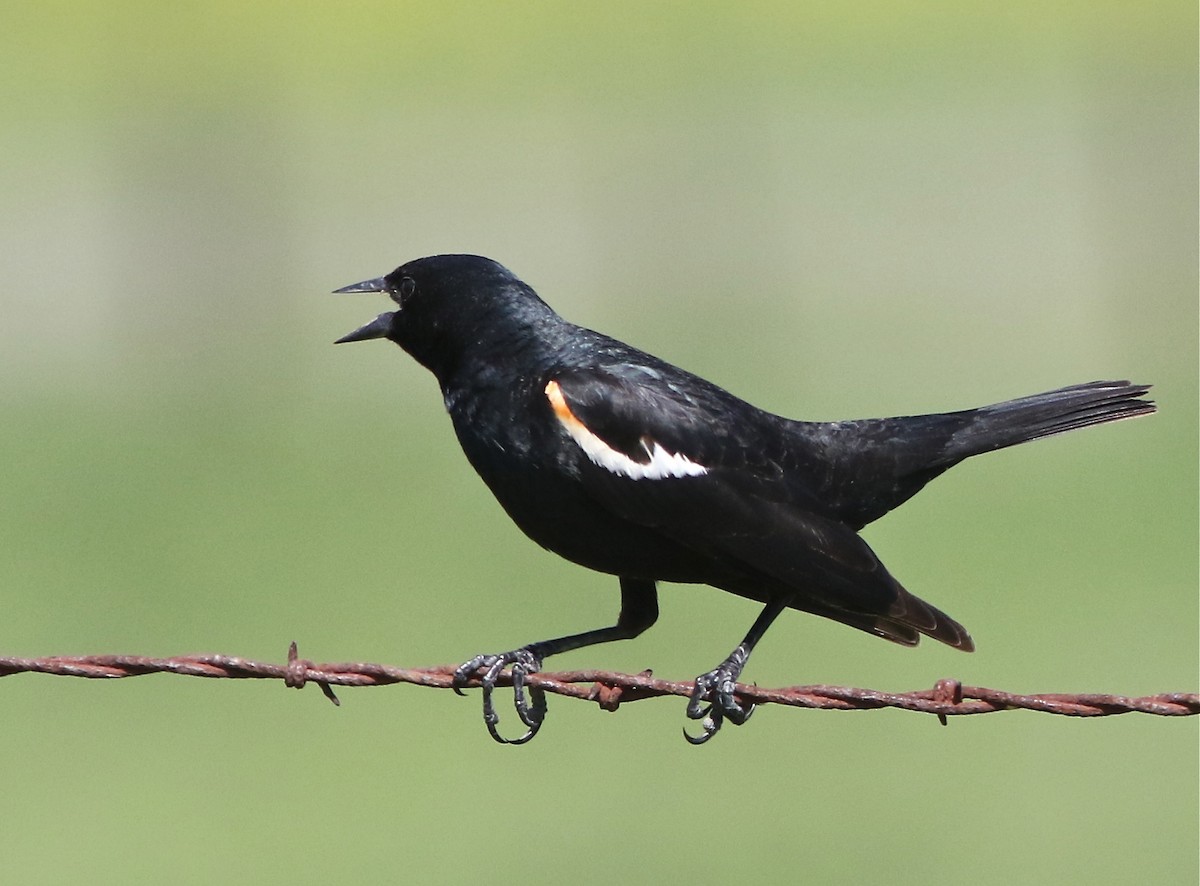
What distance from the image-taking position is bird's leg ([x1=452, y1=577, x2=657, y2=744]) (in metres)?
4.80

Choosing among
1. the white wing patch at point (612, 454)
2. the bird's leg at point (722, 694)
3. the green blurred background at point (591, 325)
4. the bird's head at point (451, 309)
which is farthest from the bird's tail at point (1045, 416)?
the green blurred background at point (591, 325)

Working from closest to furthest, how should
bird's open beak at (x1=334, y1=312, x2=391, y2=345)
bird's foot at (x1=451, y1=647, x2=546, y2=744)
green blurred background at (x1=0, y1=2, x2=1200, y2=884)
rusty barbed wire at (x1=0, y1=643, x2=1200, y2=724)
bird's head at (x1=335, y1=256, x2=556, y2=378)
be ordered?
rusty barbed wire at (x1=0, y1=643, x2=1200, y2=724) → bird's foot at (x1=451, y1=647, x2=546, y2=744) → bird's head at (x1=335, y1=256, x2=556, y2=378) → bird's open beak at (x1=334, y1=312, x2=391, y2=345) → green blurred background at (x1=0, y1=2, x2=1200, y2=884)

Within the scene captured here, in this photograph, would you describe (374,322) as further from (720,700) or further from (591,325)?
(591,325)

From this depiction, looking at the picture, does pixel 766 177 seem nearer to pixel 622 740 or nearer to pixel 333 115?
pixel 333 115

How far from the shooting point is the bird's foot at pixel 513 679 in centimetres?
477

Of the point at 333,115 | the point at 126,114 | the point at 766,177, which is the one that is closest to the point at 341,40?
the point at 333,115

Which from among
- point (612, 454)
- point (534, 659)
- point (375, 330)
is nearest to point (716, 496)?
point (612, 454)

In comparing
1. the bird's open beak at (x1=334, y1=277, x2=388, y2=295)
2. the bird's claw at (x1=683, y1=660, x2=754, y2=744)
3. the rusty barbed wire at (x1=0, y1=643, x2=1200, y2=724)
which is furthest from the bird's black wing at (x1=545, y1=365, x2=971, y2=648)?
the bird's open beak at (x1=334, y1=277, x2=388, y2=295)

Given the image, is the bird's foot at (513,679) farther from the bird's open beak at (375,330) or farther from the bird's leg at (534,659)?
the bird's open beak at (375,330)

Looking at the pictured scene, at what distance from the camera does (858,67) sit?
29.5 meters

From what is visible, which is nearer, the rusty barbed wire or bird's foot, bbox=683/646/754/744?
the rusty barbed wire

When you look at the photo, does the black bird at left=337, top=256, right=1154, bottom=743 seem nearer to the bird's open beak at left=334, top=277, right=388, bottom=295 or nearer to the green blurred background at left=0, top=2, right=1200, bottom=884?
the bird's open beak at left=334, top=277, right=388, bottom=295

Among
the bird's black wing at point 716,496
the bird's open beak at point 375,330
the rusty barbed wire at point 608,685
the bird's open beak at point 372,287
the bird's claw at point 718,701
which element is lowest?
the bird's claw at point 718,701

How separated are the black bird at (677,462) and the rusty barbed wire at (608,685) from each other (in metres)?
0.56
